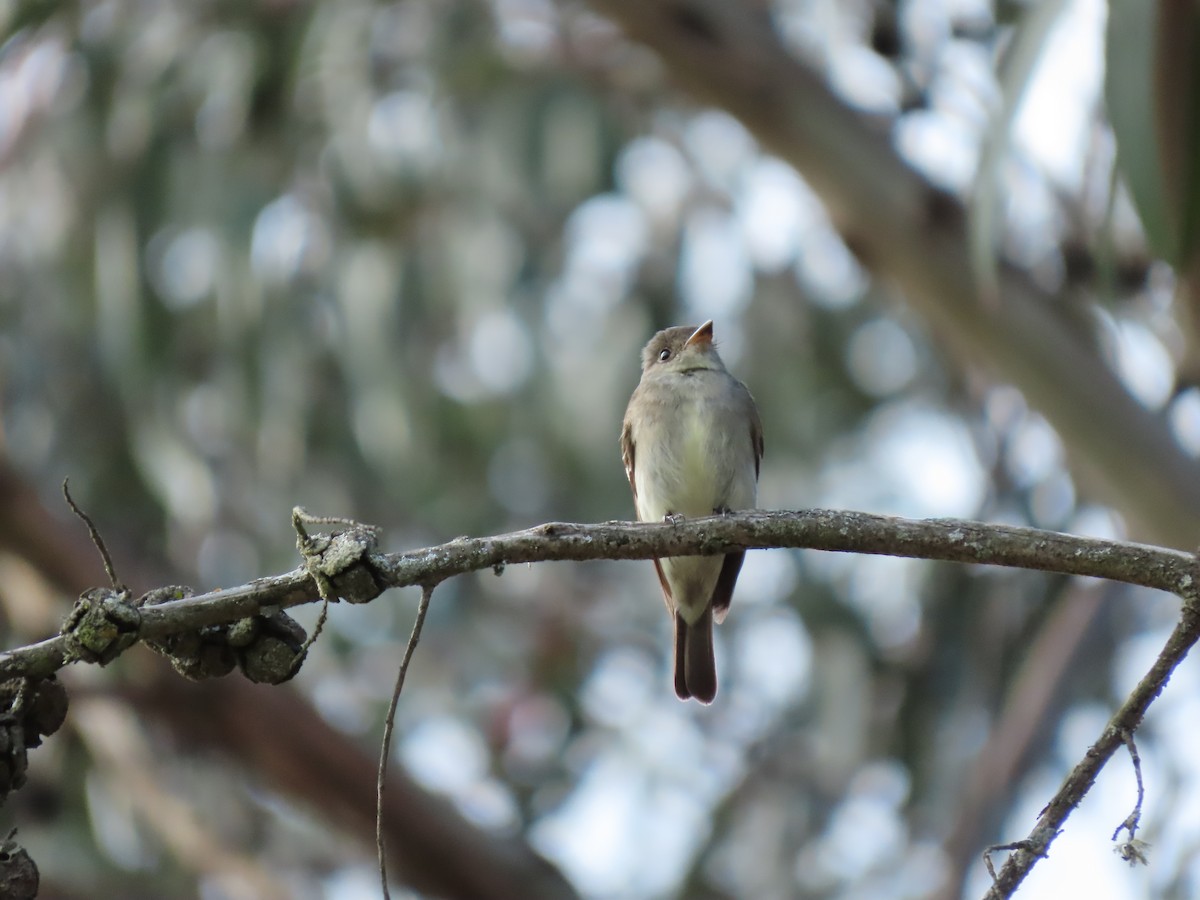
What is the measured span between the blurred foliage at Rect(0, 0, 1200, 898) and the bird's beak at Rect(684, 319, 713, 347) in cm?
154

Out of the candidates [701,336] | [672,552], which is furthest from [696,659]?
[672,552]

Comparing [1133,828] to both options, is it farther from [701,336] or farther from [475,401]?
[475,401]

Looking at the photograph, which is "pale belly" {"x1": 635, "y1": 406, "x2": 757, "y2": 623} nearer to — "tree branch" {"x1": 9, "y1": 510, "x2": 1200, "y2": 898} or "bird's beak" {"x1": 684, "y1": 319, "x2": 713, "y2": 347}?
"bird's beak" {"x1": 684, "y1": 319, "x2": 713, "y2": 347}

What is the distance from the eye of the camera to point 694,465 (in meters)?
3.70

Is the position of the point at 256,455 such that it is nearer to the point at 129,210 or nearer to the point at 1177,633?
the point at 129,210

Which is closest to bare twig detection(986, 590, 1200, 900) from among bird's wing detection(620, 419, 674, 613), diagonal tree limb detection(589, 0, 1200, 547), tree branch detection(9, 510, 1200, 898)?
tree branch detection(9, 510, 1200, 898)

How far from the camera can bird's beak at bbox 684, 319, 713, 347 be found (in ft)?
13.0

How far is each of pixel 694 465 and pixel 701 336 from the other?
478 mm

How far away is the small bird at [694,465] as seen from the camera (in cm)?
371

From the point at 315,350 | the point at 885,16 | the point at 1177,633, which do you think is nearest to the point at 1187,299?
the point at 885,16

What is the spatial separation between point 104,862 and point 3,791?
4.77 m

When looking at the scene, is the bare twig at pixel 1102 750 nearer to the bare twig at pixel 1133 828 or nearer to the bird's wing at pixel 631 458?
the bare twig at pixel 1133 828

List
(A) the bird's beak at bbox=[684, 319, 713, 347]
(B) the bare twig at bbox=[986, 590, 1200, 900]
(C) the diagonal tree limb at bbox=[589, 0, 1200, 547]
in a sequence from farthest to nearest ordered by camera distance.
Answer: (A) the bird's beak at bbox=[684, 319, 713, 347], (C) the diagonal tree limb at bbox=[589, 0, 1200, 547], (B) the bare twig at bbox=[986, 590, 1200, 900]

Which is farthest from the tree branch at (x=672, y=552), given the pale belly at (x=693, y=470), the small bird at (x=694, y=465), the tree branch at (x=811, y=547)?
the pale belly at (x=693, y=470)
